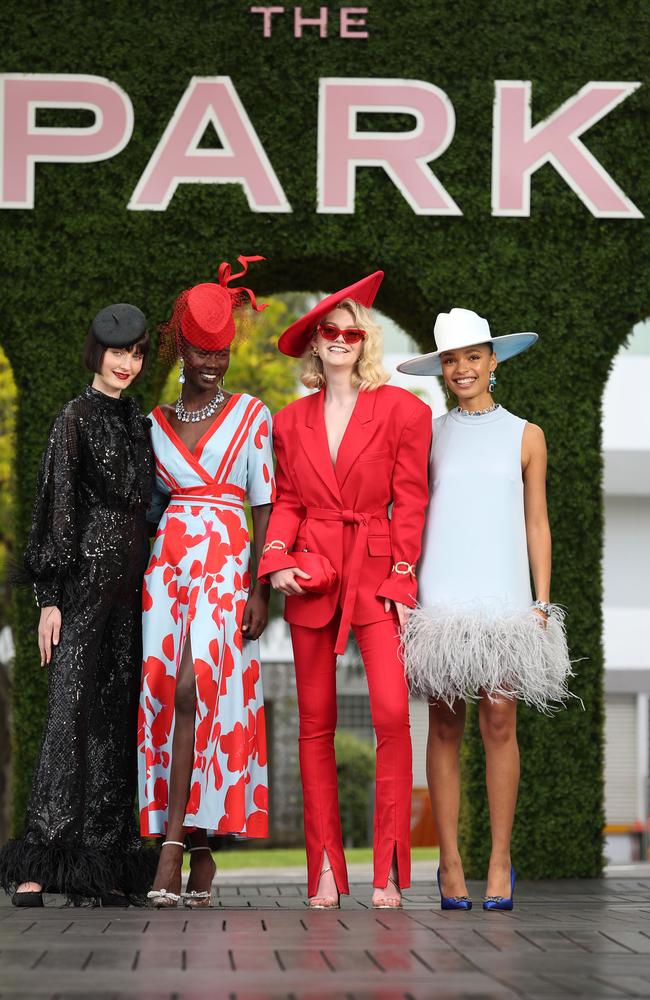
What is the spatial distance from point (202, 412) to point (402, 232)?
236 centimetres

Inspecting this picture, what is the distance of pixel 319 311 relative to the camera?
542 centimetres

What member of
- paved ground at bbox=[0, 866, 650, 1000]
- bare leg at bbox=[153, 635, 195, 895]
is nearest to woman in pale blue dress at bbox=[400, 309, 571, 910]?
paved ground at bbox=[0, 866, 650, 1000]

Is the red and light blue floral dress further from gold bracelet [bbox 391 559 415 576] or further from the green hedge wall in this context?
the green hedge wall

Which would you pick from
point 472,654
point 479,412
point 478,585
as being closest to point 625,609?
point 479,412

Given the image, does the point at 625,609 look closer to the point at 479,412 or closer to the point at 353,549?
the point at 479,412

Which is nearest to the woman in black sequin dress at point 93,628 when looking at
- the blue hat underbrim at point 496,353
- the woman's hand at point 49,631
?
the woman's hand at point 49,631

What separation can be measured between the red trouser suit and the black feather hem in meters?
0.69

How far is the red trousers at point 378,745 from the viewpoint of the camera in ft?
16.9

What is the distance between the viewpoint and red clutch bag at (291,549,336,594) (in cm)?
521

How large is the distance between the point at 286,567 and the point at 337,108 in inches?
124

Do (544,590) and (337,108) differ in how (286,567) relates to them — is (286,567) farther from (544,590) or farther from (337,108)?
(337,108)

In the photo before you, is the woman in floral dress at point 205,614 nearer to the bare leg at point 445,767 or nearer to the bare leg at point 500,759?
the bare leg at point 445,767

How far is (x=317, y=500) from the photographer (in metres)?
5.38

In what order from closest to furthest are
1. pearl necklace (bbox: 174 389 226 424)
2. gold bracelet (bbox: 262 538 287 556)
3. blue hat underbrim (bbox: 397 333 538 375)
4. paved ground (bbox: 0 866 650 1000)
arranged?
paved ground (bbox: 0 866 650 1000) < gold bracelet (bbox: 262 538 287 556) < pearl necklace (bbox: 174 389 226 424) < blue hat underbrim (bbox: 397 333 538 375)
